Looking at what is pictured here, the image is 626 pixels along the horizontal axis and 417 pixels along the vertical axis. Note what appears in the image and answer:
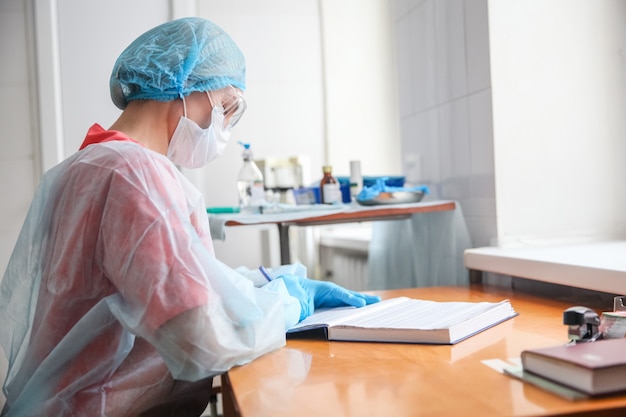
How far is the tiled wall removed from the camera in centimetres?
173

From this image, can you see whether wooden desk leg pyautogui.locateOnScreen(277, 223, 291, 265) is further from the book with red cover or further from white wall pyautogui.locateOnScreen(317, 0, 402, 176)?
the book with red cover

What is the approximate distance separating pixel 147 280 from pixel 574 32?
55.9 inches

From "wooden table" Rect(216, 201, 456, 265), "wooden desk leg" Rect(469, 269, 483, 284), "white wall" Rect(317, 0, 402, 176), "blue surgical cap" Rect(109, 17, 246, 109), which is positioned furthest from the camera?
"white wall" Rect(317, 0, 402, 176)

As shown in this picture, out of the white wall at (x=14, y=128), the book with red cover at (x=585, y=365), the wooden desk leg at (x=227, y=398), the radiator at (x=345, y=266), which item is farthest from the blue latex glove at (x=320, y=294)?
the white wall at (x=14, y=128)

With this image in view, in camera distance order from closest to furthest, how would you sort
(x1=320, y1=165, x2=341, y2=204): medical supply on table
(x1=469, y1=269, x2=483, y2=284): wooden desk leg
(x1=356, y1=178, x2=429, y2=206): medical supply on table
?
(x1=469, y1=269, x2=483, y2=284): wooden desk leg → (x1=356, y1=178, x2=429, y2=206): medical supply on table → (x1=320, y1=165, x2=341, y2=204): medical supply on table

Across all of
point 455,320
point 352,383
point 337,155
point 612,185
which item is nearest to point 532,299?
point 455,320

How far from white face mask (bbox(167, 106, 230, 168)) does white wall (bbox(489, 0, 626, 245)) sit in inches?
30.9

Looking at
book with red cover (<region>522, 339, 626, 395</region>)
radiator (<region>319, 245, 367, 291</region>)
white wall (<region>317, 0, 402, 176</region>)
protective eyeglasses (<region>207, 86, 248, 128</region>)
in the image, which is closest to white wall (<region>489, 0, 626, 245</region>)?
protective eyeglasses (<region>207, 86, 248, 128</region>)

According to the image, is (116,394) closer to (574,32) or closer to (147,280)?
(147,280)

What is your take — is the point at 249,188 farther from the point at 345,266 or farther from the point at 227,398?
the point at 227,398

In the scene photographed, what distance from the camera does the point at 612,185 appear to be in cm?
174

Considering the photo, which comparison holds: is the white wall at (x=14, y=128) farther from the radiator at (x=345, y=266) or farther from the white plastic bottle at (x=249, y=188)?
the radiator at (x=345, y=266)

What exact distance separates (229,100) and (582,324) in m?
0.81

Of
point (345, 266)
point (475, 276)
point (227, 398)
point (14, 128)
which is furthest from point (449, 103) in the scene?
point (14, 128)
